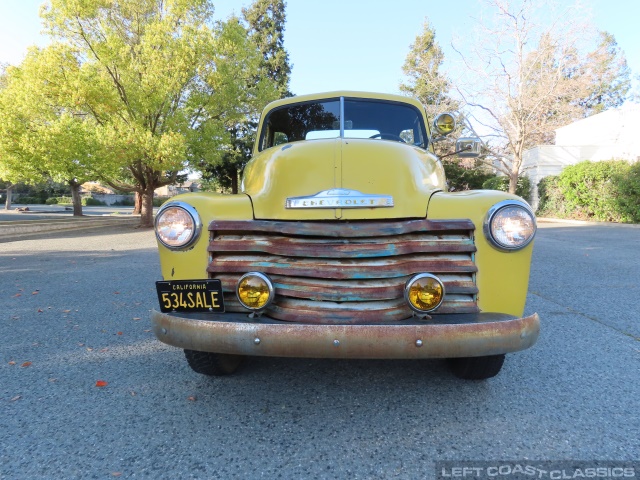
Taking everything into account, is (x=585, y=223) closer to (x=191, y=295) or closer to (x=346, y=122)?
(x=346, y=122)

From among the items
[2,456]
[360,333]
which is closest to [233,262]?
[360,333]

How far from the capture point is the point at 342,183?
242 cm

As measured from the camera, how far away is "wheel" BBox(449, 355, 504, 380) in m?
2.43

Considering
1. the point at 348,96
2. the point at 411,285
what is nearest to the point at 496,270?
the point at 411,285

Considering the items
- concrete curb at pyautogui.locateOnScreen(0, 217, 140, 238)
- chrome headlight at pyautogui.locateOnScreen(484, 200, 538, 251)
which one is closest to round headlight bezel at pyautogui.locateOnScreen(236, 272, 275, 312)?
chrome headlight at pyautogui.locateOnScreen(484, 200, 538, 251)

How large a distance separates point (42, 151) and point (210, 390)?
1262 cm

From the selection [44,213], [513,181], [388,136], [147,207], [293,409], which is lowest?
[293,409]

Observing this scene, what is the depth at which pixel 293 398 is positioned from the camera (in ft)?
8.01

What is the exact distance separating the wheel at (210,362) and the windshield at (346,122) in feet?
6.56

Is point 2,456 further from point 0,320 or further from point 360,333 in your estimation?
point 0,320

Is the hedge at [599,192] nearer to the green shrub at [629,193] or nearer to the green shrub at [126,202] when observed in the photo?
the green shrub at [629,193]

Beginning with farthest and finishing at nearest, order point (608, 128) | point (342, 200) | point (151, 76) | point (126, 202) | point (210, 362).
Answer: point (126, 202), point (608, 128), point (151, 76), point (210, 362), point (342, 200)

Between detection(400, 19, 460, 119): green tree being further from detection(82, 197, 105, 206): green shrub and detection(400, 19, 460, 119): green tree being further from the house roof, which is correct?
detection(82, 197, 105, 206): green shrub

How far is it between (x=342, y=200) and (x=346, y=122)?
149cm
